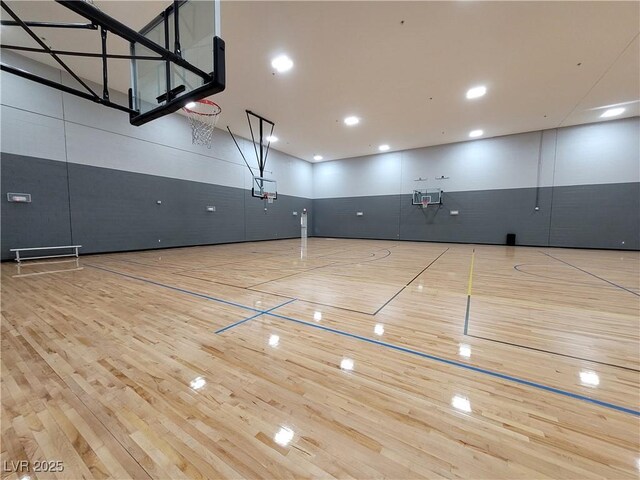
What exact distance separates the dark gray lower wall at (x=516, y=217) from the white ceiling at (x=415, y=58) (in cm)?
259

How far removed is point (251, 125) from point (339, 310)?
8239 millimetres

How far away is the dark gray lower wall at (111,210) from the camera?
5.57 m

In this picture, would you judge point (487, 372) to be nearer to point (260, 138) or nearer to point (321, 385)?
point (321, 385)

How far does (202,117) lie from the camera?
7.36 meters

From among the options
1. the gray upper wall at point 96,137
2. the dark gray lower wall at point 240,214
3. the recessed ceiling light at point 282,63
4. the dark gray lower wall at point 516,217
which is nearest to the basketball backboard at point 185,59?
the recessed ceiling light at point 282,63

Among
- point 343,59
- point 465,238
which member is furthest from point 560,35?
point 465,238

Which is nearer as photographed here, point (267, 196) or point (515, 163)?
point (515, 163)

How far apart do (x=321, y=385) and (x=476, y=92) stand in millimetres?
7976

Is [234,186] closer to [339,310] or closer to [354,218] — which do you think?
[354,218]

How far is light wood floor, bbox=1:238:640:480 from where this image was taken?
1040mm

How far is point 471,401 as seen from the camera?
4.51ft

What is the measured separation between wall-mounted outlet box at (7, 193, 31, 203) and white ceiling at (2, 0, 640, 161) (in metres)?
2.98

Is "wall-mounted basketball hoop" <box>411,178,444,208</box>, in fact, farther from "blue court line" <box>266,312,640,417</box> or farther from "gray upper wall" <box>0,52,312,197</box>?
"blue court line" <box>266,312,640,417</box>

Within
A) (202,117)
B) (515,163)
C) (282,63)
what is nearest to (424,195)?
(515,163)
